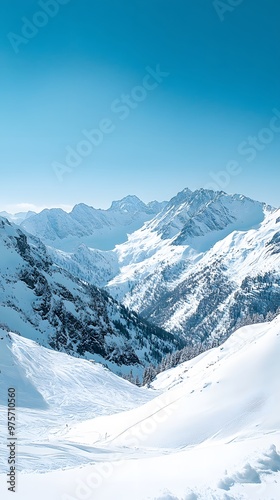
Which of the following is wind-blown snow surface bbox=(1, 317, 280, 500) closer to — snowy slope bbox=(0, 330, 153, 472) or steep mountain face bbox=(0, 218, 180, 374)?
snowy slope bbox=(0, 330, 153, 472)

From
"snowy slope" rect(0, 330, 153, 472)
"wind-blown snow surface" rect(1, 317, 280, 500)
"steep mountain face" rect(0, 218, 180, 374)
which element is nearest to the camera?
"wind-blown snow surface" rect(1, 317, 280, 500)

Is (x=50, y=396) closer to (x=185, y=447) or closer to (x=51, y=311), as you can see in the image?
(x=185, y=447)

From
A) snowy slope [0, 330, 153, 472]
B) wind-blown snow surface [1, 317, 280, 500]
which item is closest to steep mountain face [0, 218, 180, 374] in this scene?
snowy slope [0, 330, 153, 472]

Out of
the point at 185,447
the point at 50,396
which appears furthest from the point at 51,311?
the point at 185,447

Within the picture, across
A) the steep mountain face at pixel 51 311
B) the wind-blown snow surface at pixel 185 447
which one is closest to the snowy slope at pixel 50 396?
the wind-blown snow surface at pixel 185 447

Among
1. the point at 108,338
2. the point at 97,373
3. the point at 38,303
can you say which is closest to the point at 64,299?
the point at 38,303

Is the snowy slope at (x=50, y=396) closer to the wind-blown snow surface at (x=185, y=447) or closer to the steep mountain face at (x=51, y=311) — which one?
the wind-blown snow surface at (x=185, y=447)
